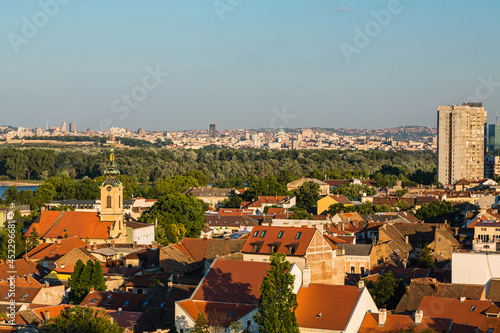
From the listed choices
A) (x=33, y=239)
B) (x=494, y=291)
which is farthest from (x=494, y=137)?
(x=494, y=291)

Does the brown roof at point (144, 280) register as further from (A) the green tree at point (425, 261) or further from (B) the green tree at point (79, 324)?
(A) the green tree at point (425, 261)

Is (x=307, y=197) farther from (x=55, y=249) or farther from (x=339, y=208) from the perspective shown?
(x=55, y=249)

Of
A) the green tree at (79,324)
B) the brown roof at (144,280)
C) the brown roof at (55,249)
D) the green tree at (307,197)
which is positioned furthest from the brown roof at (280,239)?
the green tree at (307,197)

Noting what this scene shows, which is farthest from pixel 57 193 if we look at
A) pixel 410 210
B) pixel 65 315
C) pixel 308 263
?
pixel 65 315

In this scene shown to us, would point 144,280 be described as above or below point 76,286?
above

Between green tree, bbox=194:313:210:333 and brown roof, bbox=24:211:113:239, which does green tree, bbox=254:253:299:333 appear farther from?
brown roof, bbox=24:211:113:239

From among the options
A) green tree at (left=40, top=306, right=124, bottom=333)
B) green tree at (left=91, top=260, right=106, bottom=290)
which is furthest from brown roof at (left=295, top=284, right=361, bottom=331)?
green tree at (left=91, top=260, right=106, bottom=290)

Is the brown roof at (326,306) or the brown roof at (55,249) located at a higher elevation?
the brown roof at (326,306)
